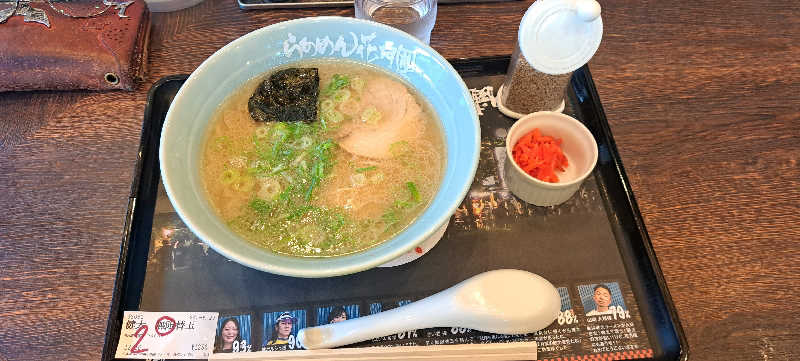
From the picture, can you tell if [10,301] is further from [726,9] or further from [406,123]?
[726,9]

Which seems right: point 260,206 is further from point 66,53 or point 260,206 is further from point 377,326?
point 66,53

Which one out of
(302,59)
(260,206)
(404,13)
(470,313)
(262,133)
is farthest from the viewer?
(404,13)

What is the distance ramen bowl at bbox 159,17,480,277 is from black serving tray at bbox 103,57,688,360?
16 centimetres

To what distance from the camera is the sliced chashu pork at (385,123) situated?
4.28ft

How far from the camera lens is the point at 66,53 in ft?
4.77

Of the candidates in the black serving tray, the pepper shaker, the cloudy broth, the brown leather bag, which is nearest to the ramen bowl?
the cloudy broth

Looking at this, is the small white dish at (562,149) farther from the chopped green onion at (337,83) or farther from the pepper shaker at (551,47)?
the chopped green onion at (337,83)

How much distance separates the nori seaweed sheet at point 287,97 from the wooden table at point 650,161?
0.45 m

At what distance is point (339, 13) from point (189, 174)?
37.6 inches

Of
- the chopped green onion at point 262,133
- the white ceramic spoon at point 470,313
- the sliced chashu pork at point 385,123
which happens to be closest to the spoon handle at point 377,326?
the white ceramic spoon at point 470,313

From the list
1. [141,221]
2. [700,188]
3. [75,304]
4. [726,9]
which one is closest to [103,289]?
[75,304]

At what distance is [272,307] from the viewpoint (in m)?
1.17

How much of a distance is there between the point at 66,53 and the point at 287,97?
0.76 metres

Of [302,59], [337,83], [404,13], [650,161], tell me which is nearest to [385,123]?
[337,83]
